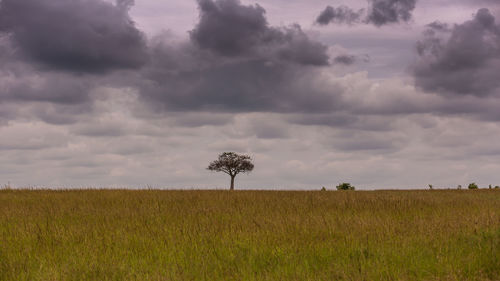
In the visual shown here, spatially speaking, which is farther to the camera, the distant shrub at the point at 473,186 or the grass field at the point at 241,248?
the distant shrub at the point at 473,186

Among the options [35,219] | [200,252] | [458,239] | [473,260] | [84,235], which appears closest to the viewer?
[473,260]

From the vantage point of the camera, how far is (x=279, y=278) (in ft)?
23.3

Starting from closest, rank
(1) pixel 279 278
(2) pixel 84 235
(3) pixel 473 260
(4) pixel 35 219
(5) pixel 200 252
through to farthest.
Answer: (1) pixel 279 278 < (3) pixel 473 260 < (5) pixel 200 252 < (2) pixel 84 235 < (4) pixel 35 219

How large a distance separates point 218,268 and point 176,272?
0.73 m

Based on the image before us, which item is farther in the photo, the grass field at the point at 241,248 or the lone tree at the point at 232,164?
the lone tree at the point at 232,164

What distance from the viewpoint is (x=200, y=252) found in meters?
8.84

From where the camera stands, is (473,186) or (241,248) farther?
(473,186)

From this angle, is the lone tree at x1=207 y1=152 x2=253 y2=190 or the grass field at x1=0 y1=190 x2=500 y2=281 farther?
the lone tree at x1=207 y1=152 x2=253 y2=190

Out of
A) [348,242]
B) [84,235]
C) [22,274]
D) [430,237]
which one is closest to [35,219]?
[84,235]

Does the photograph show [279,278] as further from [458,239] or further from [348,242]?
[458,239]

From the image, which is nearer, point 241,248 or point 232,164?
point 241,248

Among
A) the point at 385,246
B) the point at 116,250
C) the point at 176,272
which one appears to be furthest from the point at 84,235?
the point at 385,246

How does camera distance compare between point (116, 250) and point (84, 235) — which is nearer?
point (116, 250)

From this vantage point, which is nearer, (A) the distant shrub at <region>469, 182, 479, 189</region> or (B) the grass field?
(B) the grass field
